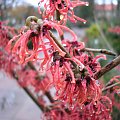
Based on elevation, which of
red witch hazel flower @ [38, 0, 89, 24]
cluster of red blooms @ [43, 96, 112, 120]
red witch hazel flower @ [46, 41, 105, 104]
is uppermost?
red witch hazel flower @ [38, 0, 89, 24]

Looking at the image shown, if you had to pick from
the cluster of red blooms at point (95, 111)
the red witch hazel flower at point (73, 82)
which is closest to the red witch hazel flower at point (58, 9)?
the red witch hazel flower at point (73, 82)

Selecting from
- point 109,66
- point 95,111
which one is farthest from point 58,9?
point 95,111

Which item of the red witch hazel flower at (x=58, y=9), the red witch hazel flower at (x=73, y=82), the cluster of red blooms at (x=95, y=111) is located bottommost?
the cluster of red blooms at (x=95, y=111)

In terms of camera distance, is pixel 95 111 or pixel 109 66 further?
pixel 95 111

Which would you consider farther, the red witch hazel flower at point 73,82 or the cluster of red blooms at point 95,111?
the cluster of red blooms at point 95,111

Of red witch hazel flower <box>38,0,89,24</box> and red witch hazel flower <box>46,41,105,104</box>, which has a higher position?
red witch hazel flower <box>38,0,89,24</box>

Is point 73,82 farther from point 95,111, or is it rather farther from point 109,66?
point 95,111

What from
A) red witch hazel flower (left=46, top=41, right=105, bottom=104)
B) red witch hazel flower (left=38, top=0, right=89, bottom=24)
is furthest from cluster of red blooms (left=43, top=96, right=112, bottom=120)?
red witch hazel flower (left=38, top=0, right=89, bottom=24)

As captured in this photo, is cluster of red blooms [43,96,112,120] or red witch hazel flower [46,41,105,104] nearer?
red witch hazel flower [46,41,105,104]

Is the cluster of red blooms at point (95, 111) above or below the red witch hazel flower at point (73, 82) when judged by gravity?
below

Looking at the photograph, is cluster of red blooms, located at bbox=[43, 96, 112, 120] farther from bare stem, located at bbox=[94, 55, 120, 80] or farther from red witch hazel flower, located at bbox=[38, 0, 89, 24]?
red witch hazel flower, located at bbox=[38, 0, 89, 24]

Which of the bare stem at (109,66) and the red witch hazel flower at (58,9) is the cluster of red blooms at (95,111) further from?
the red witch hazel flower at (58,9)
